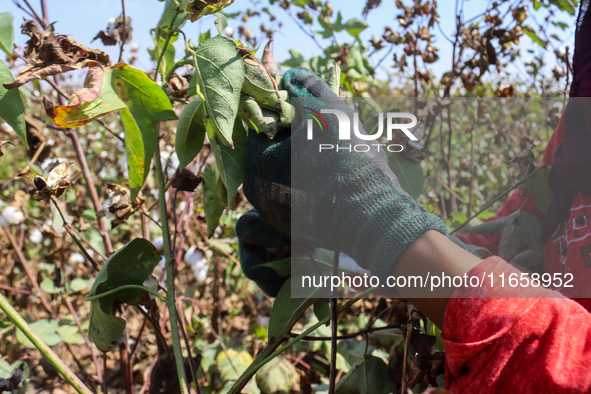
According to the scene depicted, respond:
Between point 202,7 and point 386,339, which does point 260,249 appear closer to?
point 386,339

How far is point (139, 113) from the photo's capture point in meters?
0.78

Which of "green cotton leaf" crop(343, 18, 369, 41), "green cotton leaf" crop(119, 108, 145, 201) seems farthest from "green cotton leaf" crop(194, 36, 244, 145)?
"green cotton leaf" crop(343, 18, 369, 41)

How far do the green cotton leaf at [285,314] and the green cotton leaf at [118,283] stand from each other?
0.94ft

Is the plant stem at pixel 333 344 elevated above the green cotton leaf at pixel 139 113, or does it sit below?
below

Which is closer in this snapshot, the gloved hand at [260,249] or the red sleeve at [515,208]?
the gloved hand at [260,249]

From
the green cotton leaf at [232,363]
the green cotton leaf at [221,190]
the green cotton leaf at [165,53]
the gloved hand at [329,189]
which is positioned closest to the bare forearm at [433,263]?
the gloved hand at [329,189]

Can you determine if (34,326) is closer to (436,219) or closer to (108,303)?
(108,303)

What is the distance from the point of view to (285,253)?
3.37ft

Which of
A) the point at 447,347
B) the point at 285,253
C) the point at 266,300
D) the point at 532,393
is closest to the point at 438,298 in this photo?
the point at 447,347

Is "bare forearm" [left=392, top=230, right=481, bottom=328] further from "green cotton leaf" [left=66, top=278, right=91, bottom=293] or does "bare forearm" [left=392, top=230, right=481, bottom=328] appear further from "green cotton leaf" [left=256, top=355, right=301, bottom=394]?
"green cotton leaf" [left=66, top=278, right=91, bottom=293]

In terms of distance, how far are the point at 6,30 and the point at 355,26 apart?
180 cm

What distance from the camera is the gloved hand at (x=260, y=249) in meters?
1.04

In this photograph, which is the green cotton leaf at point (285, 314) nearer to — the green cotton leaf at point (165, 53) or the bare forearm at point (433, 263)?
the bare forearm at point (433, 263)

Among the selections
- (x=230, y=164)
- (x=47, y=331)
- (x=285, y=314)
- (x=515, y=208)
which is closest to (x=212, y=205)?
(x=230, y=164)
